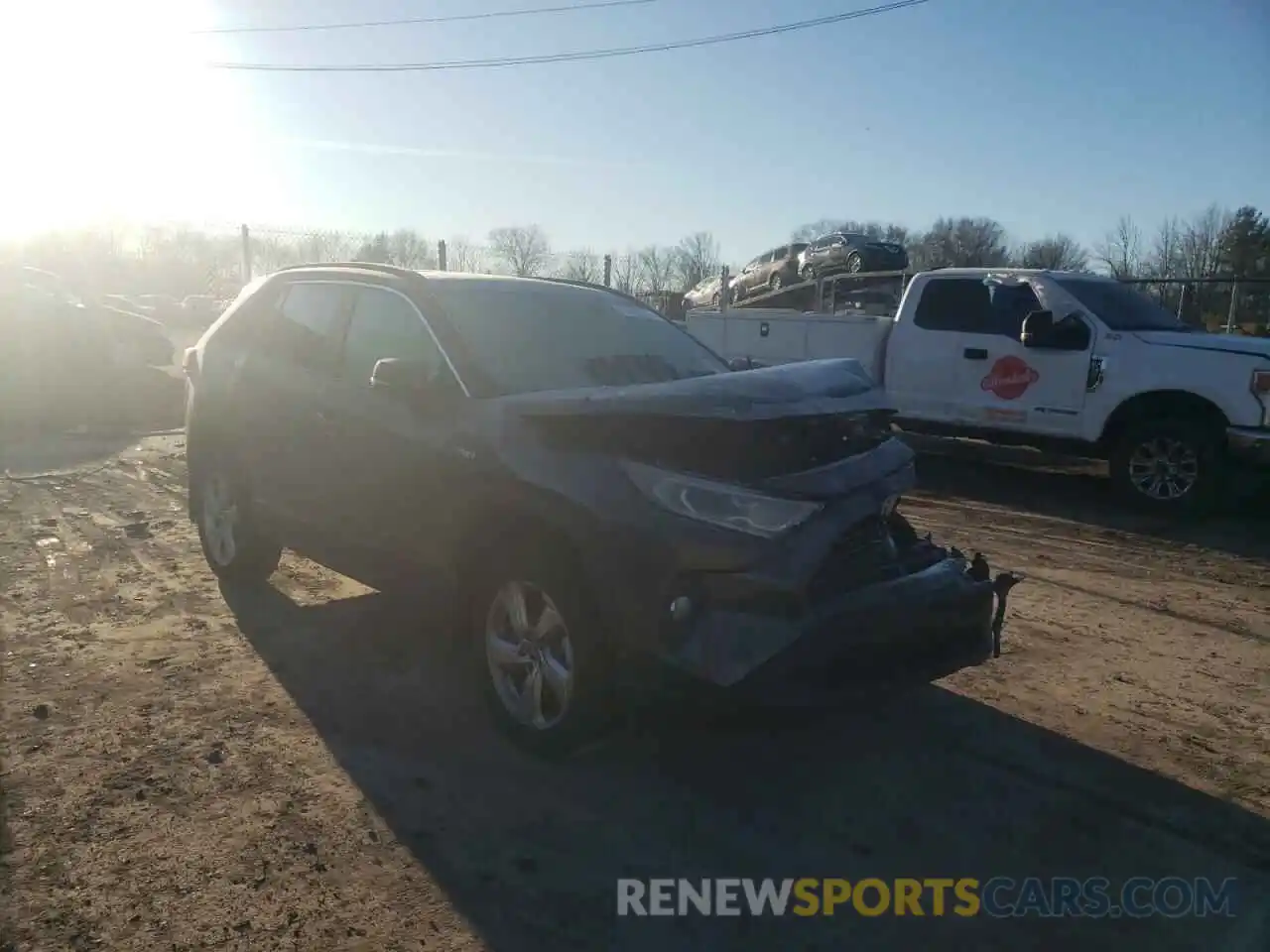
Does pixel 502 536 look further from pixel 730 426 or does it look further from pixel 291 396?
pixel 291 396

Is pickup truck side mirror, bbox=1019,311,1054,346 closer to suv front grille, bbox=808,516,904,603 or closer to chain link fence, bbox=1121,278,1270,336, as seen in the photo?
suv front grille, bbox=808,516,904,603

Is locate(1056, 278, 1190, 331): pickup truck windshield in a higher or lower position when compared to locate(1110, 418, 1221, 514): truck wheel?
higher

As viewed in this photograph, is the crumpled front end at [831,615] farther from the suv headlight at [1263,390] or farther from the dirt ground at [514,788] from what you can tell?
the suv headlight at [1263,390]

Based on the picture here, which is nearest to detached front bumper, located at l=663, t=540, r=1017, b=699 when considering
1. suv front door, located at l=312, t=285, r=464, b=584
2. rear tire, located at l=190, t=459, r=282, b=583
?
suv front door, located at l=312, t=285, r=464, b=584

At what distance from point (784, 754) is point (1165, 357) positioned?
252 inches

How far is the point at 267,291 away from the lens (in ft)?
18.5

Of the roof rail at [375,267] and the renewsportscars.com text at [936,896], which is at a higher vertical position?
the roof rail at [375,267]

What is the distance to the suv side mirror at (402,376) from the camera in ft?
13.1

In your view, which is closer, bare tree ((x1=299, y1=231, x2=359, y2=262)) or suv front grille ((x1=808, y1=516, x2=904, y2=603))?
suv front grille ((x1=808, y1=516, x2=904, y2=603))

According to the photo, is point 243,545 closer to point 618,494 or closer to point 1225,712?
point 618,494

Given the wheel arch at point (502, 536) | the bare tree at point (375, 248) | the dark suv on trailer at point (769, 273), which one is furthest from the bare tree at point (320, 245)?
the wheel arch at point (502, 536)

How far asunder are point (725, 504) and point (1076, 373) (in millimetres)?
6876

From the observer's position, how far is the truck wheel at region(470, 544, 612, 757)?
11.0 feet

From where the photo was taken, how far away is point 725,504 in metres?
3.22
